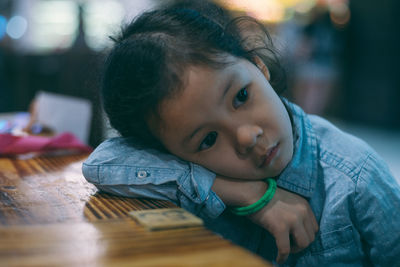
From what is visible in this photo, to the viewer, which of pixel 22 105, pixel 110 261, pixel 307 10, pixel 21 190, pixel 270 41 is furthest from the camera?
pixel 307 10

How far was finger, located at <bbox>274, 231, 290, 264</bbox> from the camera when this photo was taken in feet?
2.22

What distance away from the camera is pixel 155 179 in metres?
0.68

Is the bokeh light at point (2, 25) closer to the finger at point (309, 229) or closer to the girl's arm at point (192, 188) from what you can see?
the girl's arm at point (192, 188)

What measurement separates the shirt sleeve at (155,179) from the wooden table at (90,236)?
28 mm

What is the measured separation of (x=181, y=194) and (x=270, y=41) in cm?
47

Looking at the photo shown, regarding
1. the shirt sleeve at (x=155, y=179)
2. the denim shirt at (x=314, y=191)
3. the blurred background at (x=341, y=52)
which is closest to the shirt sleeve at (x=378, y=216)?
the denim shirt at (x=314, y=191)

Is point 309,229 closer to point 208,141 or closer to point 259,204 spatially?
point 259,204

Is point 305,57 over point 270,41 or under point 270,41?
under

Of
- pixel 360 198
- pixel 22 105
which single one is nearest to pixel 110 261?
pixel 360 198

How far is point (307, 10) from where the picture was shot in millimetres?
6363

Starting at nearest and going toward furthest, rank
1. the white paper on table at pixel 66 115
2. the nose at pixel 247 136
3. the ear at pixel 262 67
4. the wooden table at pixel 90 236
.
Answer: the wooden table at pixel 90 236 < the nose at pixel 247 136 < the ear at pixel 262 67 < the white paper on table at pixel 66 115

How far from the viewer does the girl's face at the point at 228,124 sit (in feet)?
2.22

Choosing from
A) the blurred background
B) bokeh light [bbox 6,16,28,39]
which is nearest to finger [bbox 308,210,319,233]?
the blurred background

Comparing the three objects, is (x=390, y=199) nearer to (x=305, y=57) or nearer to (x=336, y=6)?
(x=305, y=57)
